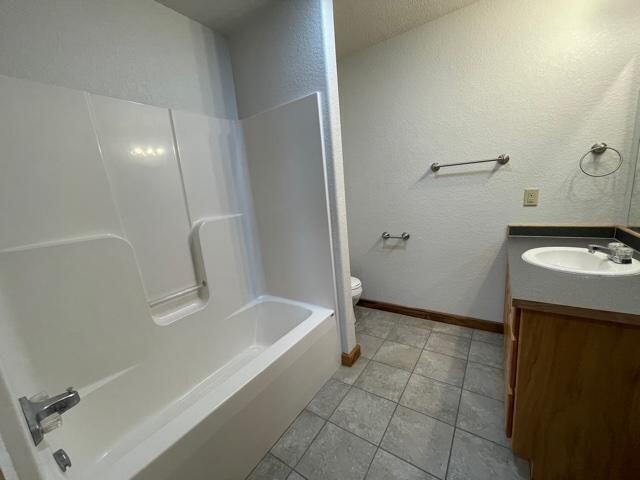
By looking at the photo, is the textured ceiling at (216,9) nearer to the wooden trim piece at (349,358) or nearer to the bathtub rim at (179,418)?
the bathtub rim at (179,418)

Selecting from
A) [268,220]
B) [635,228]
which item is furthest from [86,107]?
[635,228]

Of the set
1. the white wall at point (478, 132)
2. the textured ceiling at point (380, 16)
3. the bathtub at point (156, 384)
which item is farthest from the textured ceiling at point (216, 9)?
the bathtub at point (156, 384)

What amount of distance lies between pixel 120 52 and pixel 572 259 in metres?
2.48

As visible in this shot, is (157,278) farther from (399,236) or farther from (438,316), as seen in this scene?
(438,316)

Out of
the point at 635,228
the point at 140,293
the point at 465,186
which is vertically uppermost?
the point at 465,186

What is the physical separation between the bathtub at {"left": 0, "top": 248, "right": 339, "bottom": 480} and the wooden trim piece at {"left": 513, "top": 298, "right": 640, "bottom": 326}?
37.7 inches

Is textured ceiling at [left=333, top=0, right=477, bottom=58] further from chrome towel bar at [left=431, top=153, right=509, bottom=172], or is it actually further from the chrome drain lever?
the chrome drain lever

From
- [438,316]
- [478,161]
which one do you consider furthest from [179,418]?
[478,161]

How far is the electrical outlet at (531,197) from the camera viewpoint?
5.05 feet

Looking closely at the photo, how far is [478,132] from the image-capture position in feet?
5.35

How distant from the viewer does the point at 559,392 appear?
0.80 m

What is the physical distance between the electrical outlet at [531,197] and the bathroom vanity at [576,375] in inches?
31.9

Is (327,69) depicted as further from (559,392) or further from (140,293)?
(559,392)

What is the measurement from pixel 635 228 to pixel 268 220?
200 cm
